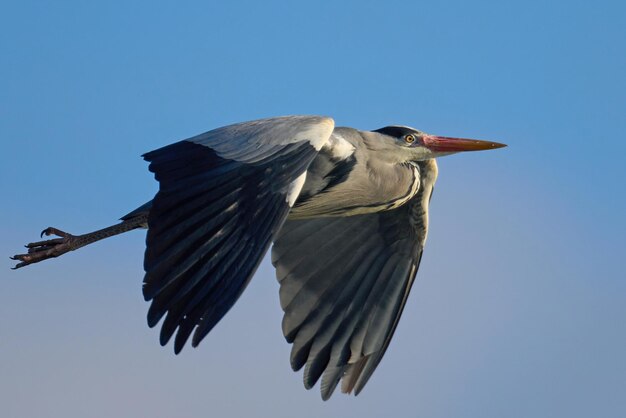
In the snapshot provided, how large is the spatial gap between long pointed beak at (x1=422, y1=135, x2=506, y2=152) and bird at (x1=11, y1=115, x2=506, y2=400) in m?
0.01

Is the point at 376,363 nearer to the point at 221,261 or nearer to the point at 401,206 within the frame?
the point at 401,206

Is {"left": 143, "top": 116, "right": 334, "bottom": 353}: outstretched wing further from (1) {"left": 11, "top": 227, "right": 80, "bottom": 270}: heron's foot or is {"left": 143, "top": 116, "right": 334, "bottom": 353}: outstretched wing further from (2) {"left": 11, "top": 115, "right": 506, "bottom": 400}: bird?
(1) {"left": 11, "top": 227, "right": 80, "bottom": 270}: heron's foot

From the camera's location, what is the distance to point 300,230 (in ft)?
32.1

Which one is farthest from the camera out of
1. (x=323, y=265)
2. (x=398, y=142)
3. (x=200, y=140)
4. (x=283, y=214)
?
(x=323, y=265)

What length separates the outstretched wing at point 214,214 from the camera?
7.04 m

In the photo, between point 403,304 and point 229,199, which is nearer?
point 229,199

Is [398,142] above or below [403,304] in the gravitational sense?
above

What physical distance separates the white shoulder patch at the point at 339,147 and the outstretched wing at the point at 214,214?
38 cm

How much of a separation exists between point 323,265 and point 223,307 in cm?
292

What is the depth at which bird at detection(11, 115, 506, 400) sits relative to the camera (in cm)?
716

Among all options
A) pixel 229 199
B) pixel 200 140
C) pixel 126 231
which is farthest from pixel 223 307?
pixel 126 231

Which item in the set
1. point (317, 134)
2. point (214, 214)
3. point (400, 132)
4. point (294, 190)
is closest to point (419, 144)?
point (400, 132)

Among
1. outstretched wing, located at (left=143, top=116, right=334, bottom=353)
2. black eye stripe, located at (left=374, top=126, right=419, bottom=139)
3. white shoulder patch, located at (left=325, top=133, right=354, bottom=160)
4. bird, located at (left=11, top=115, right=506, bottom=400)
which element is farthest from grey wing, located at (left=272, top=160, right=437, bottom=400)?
outstretched wing, located at (left=143, top=116, right=334, bottom=353)

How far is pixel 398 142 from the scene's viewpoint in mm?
9164
